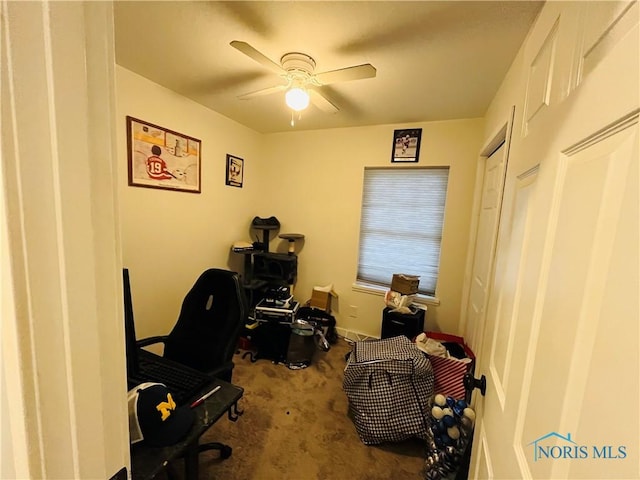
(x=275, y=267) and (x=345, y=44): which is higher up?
(x=345, y=44)

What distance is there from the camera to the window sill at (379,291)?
285 cm

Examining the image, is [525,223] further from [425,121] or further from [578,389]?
[425,121]

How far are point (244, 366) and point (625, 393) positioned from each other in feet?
8.76

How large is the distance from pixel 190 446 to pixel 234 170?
2608 mm

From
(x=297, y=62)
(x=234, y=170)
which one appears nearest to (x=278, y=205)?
(x=234, y=170)

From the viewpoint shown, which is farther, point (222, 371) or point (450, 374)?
point (450, 374)

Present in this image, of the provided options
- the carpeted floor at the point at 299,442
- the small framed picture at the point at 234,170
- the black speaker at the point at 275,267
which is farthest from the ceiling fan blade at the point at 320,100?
the carpeted floor at the point at 299,442

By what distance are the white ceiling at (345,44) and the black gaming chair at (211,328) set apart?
1393mm

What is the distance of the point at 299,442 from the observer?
1.76 metres

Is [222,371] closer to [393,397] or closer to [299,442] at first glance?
[299,442]

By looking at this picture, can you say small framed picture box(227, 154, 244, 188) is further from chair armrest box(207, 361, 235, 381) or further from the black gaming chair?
chair armrest box(207, 361, 235, 381)

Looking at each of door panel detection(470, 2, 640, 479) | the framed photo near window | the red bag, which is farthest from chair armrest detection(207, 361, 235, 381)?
the framed photo near window

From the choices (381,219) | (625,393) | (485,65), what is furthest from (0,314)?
(381,219)

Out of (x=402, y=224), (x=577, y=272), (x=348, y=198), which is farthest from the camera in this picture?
(x=348, y=198)
